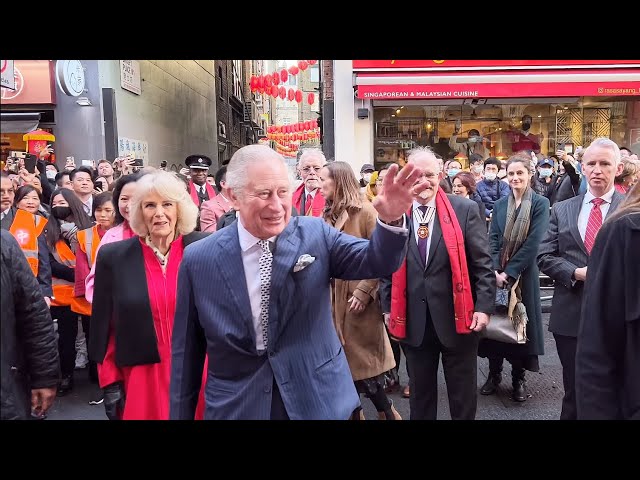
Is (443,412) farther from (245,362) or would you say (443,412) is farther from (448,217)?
(245,362)

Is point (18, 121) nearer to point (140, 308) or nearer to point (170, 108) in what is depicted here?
point (140, 308)

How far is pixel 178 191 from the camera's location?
3.01 m

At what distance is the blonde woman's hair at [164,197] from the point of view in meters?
2.94

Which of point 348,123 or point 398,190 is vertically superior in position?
point 348,123

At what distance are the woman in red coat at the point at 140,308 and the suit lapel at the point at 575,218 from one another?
2.45 m

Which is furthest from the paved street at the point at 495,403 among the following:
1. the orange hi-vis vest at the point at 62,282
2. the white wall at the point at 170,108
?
the white wall at the point at 170,108

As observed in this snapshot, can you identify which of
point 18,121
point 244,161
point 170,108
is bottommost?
point 244,161

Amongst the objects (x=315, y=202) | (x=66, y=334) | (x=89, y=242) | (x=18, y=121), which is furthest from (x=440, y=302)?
(x=66, y=334)

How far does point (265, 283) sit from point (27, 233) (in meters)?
0.97

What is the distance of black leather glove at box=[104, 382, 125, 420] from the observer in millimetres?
2904

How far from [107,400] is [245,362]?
3.91 ft

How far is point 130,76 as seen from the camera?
1380 centimetres

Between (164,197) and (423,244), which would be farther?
(423,244)

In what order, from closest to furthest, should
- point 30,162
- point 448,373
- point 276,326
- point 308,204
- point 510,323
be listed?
point 276,326, point 30,162, point 448,373, point 510,323, point 308,204
